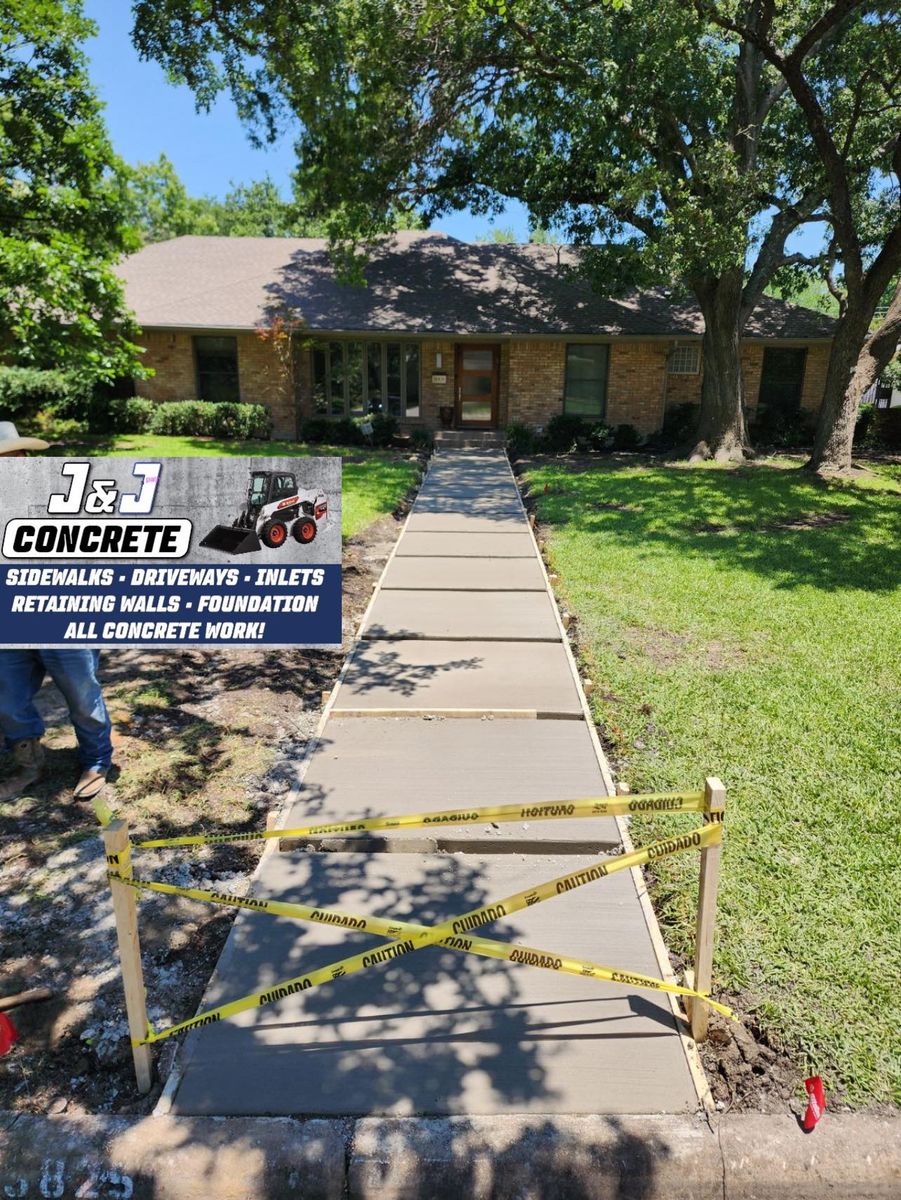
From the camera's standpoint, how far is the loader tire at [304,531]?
14.3 feet

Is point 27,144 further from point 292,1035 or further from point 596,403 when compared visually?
point 292,1035

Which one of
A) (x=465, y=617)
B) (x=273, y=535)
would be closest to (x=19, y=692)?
(x=273, y=535)

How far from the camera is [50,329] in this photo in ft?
48.0

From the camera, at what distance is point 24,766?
4.75 metres

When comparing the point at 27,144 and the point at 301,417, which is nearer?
the point at 27,144

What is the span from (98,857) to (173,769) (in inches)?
36.8

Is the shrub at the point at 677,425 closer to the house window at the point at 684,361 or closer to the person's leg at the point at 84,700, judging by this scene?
the house window at the point at 684,361

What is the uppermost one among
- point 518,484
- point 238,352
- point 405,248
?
point 405,248

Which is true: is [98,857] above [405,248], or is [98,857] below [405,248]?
below

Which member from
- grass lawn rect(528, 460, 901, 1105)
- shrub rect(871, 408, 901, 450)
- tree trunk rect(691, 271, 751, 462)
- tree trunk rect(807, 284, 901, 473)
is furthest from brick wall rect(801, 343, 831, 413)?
grass lawn rect(528, 460, 901, 1105)

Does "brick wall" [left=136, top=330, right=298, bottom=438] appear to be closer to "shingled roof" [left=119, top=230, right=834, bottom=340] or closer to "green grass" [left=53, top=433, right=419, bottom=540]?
"shingled roof" [left=119, top=230, right=834, bottom=340]

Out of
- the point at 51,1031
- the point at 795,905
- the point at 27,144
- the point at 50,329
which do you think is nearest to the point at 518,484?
the point at 50,329

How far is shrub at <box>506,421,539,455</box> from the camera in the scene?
A: 66.2 feet

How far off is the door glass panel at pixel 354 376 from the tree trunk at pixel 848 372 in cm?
1159
